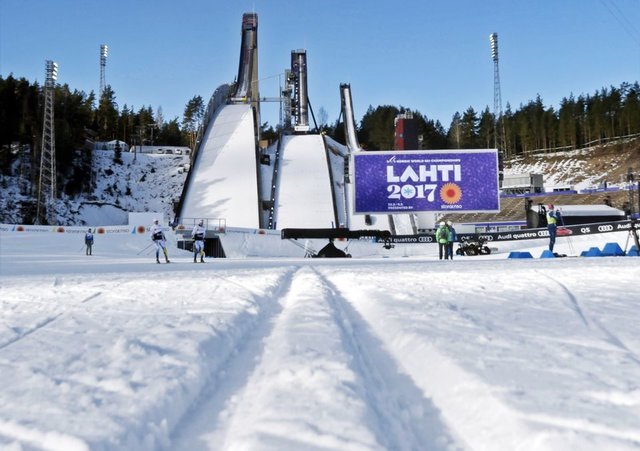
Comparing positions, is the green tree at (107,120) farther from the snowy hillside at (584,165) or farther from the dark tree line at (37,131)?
the snowy hillside at (584,165)

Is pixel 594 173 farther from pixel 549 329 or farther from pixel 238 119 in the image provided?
pixel 549 329

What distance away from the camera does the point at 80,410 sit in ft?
9.00

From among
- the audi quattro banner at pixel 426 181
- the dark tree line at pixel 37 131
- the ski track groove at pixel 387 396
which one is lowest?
the ski track groove at pixel 387 396

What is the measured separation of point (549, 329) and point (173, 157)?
7843 cm

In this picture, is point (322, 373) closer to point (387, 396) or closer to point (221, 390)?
point (387, 396)

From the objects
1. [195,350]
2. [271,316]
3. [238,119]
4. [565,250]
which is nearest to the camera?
[195,350]

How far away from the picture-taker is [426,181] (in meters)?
30.3

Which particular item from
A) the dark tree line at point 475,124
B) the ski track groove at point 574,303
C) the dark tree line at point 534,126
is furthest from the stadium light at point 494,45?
the ski track groove at point 574,303

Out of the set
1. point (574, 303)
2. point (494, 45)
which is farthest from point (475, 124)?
point (574, 303)

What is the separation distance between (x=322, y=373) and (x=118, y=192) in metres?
68.8

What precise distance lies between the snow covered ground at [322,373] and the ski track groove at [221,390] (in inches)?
0.5

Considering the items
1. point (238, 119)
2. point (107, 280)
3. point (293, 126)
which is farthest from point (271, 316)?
point (293, 126)

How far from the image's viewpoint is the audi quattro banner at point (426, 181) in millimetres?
30016

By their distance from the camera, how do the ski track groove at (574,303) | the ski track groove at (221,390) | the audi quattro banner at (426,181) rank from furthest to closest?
the audi quattro banner at (426,181) < the ski track groove at (574,303) < the ski track groove at (221,390)
